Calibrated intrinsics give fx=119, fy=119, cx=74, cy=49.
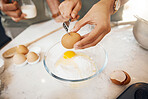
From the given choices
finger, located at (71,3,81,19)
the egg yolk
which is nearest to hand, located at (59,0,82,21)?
finger, located at (71,3,81,19)

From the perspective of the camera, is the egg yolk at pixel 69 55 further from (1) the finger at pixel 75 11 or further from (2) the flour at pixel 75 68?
(1) the finger at pixel 75 11

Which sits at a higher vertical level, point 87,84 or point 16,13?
point 16,13

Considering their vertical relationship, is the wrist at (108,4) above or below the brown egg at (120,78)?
above

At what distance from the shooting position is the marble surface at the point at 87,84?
0.69m

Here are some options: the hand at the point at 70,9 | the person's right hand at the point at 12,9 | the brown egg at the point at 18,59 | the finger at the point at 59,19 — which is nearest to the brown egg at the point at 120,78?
the hand at the point at 70,9

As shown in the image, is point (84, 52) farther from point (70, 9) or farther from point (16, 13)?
point (16, 13)

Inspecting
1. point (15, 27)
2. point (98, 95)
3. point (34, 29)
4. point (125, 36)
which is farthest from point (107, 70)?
point (15, 27)

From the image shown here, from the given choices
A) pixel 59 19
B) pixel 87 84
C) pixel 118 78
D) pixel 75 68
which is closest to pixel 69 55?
pixel 75 68

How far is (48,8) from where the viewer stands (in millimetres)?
1494

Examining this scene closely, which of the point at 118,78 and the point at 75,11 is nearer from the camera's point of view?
the point at 118,78

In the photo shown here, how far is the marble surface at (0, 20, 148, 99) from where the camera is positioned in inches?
27.3

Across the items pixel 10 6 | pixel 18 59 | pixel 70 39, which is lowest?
pixel 18 59

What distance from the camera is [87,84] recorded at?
730mm

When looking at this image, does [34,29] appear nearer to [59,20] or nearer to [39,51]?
[59,20]
